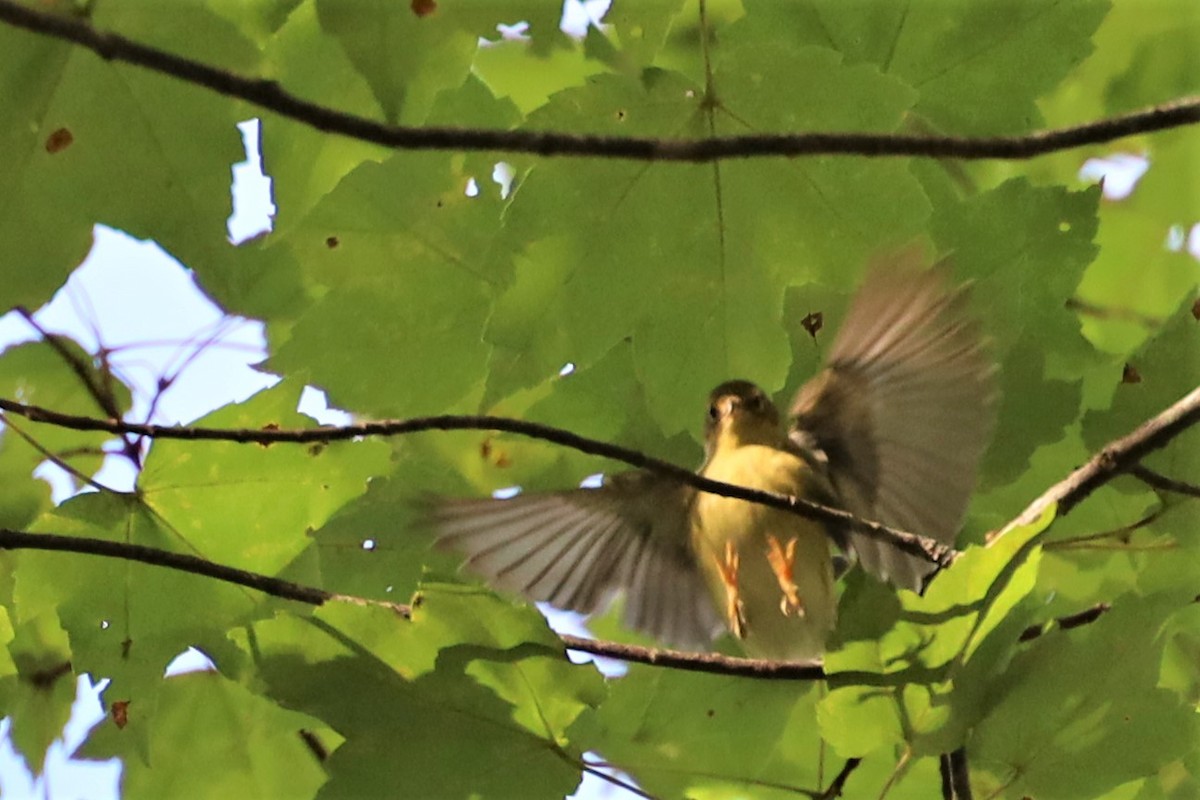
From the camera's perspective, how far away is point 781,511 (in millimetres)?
1533

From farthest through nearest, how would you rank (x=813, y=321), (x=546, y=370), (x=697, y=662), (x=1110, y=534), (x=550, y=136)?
(x=813, y=321) → (x=1110, y=534) → (x=546, y=370) → (x=697, y=662) → (x=550, y=136)

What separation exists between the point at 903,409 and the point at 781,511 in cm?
20

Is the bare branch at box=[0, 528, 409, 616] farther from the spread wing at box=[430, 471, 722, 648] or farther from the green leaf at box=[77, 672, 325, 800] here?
the green leaf at box=[77, 672, 325, 800]

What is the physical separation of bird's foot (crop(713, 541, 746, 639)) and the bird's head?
6.7 inches

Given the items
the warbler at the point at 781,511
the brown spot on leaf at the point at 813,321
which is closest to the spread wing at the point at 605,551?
the warbler at the point at 781,511

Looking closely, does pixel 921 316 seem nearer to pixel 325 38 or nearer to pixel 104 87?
pixel 325 38

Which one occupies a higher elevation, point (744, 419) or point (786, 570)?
point (744, 419)

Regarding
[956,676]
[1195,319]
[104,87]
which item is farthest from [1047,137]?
[104,87]

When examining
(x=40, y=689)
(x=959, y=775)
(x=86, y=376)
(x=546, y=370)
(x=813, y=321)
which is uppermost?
(x=813, y=321)

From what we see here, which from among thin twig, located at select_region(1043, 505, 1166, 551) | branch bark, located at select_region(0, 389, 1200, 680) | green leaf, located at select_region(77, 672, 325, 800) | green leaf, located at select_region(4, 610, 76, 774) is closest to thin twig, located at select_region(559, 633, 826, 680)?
branch bark, located at select_region(0, 389, 1200, 680)

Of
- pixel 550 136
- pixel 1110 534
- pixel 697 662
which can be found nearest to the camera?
pixel 550 136

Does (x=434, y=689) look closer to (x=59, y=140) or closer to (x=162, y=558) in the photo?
(x=162, y=558)

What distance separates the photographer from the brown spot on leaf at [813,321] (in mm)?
1365

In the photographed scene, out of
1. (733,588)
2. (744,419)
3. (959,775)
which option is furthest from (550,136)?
(744,419)
